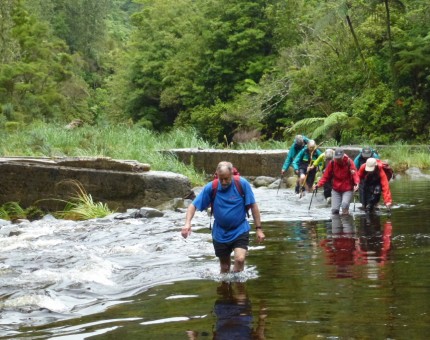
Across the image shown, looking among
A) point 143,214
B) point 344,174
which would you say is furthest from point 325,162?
point 143,214

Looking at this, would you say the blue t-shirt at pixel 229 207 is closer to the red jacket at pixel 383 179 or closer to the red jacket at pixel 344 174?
the red jacket at pixel 383 179

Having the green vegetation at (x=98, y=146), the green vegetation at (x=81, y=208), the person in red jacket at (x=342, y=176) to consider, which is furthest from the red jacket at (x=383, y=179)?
the green vegetation at (x=98, y=146)

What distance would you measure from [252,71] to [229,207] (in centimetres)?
3931

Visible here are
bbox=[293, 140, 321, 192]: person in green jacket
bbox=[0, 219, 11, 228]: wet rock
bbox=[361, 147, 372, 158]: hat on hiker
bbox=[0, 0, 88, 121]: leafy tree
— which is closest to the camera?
bbox=[0, 219, 11, 228]: wet rock

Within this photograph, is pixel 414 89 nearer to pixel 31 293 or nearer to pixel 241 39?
pixel 241 39

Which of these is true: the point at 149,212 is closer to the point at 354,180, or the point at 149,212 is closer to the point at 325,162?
the point at 354,180

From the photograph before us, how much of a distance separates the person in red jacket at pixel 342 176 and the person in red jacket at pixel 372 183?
30cm

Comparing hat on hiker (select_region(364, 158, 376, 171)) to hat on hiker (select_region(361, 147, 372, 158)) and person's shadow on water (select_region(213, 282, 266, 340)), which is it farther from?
person's shadow on water (select_region(213, 282, 266, 340))

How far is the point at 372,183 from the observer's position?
55.1ft

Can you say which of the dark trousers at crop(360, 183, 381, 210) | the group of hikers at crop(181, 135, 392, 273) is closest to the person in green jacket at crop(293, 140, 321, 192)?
the group of hikers at crop(181, 135, 392, 273)

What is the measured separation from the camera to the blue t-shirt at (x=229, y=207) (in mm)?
9547

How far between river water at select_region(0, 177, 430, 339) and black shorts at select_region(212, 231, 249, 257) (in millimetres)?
305

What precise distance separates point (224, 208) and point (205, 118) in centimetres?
4074

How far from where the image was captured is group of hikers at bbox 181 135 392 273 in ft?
31.3
